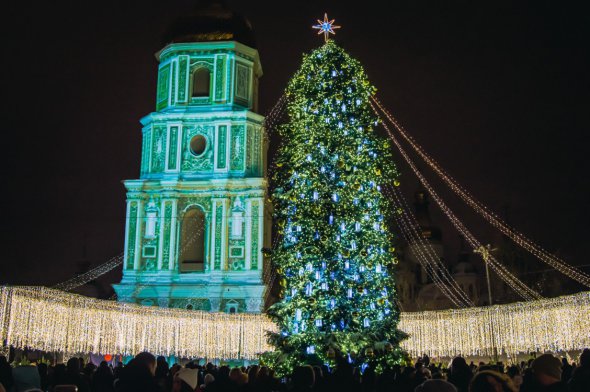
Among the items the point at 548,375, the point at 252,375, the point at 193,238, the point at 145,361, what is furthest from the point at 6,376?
the point at 193,238

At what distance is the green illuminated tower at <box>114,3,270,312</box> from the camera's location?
126ft

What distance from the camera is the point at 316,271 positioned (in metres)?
17.3

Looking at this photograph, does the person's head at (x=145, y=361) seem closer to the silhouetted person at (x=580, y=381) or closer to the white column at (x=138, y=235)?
the silhouetted person at (x=580, y=381)

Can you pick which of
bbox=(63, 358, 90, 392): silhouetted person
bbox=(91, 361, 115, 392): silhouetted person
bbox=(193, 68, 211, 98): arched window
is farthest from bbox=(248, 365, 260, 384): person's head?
bbox=(193, 68, 211, 98): arched window

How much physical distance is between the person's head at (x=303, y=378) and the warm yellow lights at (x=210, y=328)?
587 inches

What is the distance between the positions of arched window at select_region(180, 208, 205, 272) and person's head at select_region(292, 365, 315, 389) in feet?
110

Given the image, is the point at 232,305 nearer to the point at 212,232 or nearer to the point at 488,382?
the point at 212,232

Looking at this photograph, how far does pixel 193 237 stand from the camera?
134 ft

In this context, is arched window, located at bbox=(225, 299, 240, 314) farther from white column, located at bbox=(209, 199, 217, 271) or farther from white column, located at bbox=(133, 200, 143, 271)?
white column, located at bbox=(133, 200, 143, 271)

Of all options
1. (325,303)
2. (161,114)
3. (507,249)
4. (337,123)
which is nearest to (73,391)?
(325,303)

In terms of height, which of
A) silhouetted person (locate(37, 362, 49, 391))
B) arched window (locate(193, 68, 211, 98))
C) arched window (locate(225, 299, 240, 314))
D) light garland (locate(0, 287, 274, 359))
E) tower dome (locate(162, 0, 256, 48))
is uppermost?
tower dome (locate(162, 0, 256, 48))

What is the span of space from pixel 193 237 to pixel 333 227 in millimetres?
24390

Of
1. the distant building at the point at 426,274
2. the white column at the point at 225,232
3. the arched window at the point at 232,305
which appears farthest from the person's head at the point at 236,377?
the distant building at the point at 426,274

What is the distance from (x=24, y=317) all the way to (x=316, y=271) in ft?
31.7
